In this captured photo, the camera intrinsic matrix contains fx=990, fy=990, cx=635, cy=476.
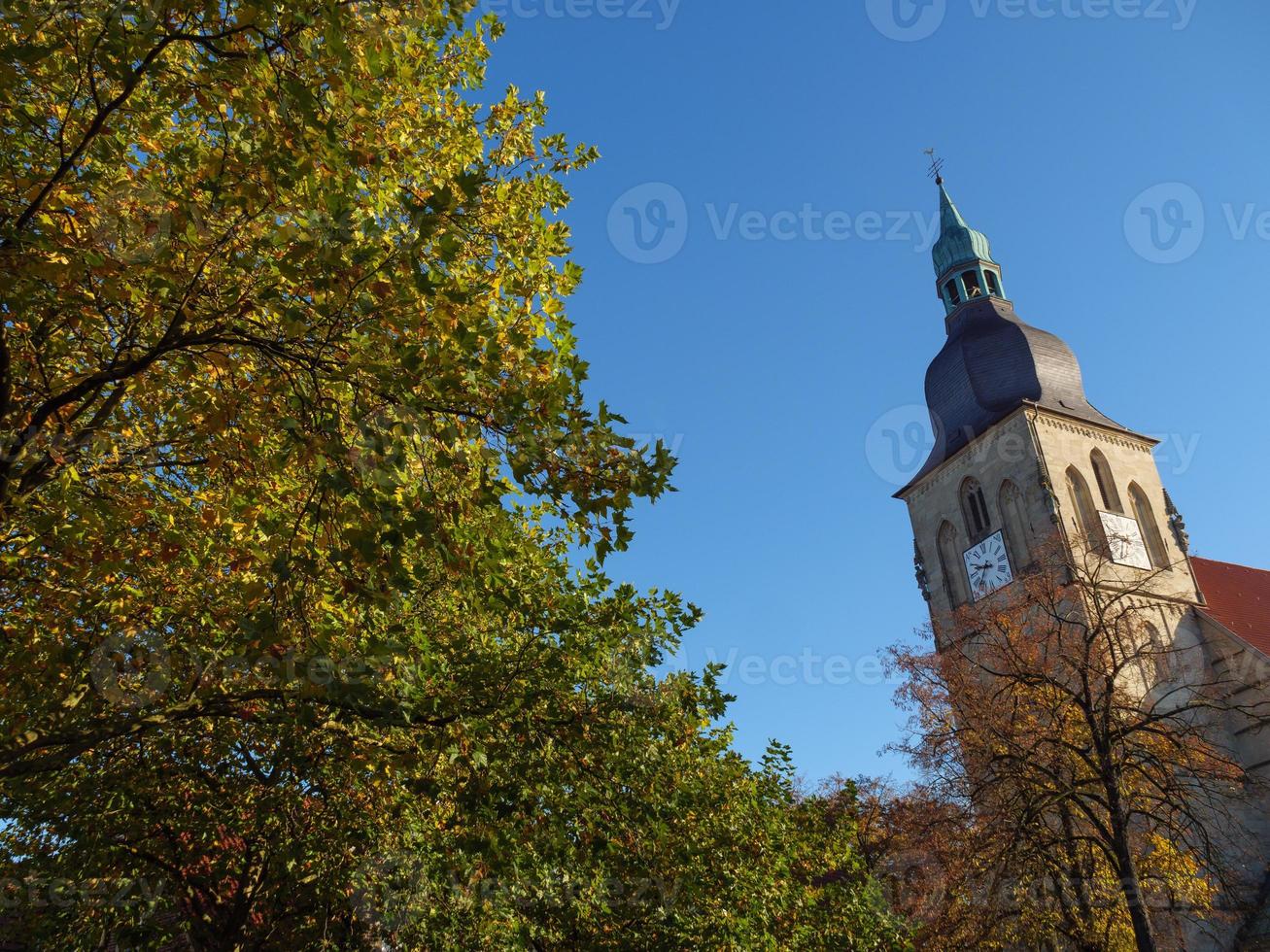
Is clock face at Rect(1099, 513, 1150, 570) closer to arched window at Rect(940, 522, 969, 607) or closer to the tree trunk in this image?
arched window at Rect(940, 522, 969, 607)

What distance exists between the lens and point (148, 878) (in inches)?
458

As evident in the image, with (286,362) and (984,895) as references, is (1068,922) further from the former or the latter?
(286,362)

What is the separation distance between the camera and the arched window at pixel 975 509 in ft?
143

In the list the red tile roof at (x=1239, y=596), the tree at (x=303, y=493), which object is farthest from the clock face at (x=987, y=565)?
the tree at (x=303, y=493)

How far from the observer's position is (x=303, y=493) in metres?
7.84

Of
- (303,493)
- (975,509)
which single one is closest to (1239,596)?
(975,509)

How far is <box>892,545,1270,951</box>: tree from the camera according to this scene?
16.0 metres

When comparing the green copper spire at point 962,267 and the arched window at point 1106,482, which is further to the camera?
the green copper spire at point 962,267

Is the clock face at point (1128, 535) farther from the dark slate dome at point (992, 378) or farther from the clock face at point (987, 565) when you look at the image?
the dark slate dome at point (992, 378)

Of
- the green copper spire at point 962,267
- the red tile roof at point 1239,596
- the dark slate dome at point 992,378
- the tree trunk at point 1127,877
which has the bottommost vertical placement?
the tree trunk at point 1127,877

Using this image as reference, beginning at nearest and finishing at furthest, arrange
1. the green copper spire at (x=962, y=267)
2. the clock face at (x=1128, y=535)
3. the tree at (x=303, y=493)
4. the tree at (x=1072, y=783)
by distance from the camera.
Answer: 1. the tree at (x=303, y=493)
2. the tree at (x=1072, y=783)
3. the clock face at (x=1128, y=535)
4. the green copper spire at (x=962, y=267)

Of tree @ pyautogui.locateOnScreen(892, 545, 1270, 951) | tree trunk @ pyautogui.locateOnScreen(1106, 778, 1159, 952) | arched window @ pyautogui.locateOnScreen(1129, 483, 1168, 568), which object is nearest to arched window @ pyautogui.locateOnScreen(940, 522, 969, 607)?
arched window @ pyautogui.locateOnScreen(1129, 483, 1168, 568)

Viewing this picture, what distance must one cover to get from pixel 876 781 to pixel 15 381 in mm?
28846

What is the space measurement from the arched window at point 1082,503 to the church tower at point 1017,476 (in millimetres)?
53
